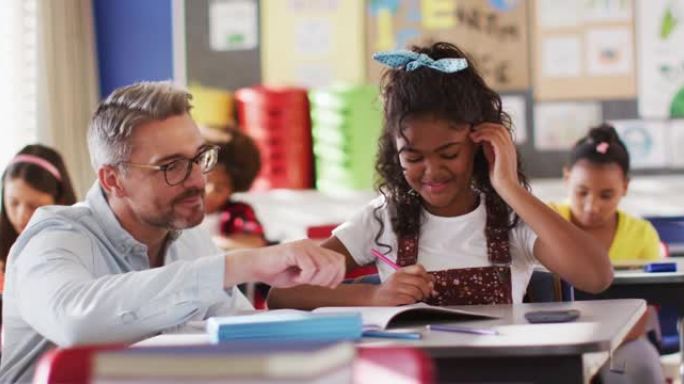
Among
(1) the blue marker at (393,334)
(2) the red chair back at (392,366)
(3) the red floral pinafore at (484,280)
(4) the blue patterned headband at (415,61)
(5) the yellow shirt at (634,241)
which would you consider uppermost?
(4) the blue patterned headband at (415,61)

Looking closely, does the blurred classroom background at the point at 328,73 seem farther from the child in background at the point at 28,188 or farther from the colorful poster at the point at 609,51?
the child in background at the point at 28,188

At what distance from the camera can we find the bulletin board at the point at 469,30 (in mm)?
5922

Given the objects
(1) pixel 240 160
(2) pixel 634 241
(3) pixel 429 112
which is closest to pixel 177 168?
(3) pixel 429 112

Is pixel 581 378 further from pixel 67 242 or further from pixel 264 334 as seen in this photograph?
pixel 67 242

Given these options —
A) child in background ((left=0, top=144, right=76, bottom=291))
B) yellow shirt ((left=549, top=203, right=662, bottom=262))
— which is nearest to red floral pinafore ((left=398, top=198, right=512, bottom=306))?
yellow shirt ((left=549, top=203, right=662, bottom=262))

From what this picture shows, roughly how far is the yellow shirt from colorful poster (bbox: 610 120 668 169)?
5.15 ft

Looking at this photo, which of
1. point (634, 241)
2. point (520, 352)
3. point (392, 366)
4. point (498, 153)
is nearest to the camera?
point (392, 366)

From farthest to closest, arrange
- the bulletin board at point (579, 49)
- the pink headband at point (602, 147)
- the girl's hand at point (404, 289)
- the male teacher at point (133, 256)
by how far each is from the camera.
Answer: the bulletin board at point (579, 49) → the pink headband at point (602, 147) → the girl's hand at point (404, 289) → the male teacher at point (133, 256)

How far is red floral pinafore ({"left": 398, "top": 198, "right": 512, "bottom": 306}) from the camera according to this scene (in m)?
2.67

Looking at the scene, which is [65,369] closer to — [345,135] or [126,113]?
[126,113]

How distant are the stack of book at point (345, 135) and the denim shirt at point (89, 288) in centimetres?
344

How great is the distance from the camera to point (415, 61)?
108 inches

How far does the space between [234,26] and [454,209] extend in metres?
3.61

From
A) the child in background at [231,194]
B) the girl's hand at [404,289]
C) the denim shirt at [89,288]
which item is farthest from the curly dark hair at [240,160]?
the girl's hand at [404,289]
